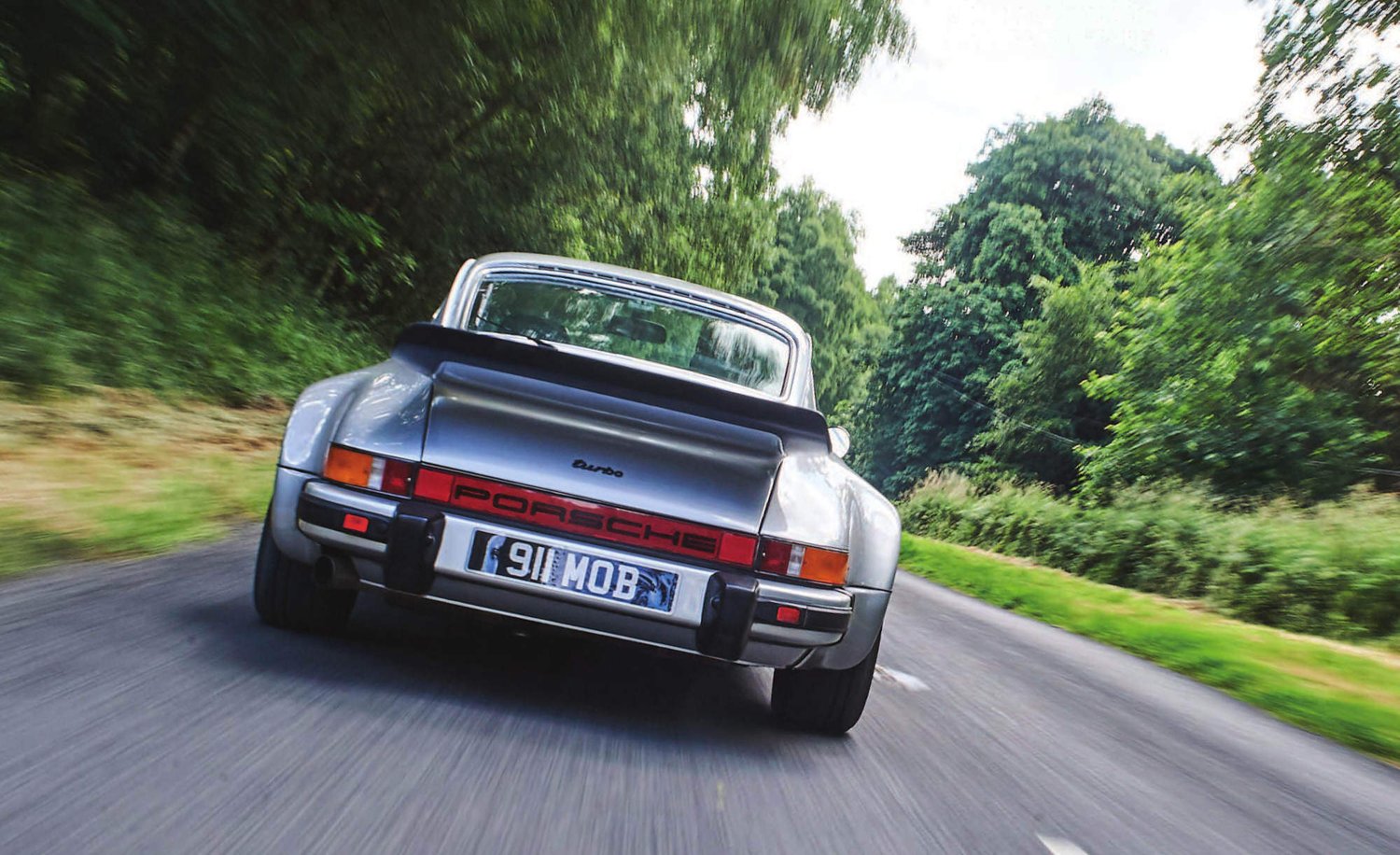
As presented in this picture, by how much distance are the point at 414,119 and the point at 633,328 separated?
10287 millimetres

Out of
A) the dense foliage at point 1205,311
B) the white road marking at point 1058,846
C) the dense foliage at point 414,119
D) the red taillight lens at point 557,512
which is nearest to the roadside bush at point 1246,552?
the dense foliage at point 1205,311

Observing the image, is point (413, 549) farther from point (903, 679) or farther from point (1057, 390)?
point (1057, 390)

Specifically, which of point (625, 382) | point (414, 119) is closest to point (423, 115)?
point (414, 119)

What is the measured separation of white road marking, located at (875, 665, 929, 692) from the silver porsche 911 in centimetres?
200

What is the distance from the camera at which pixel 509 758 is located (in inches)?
106

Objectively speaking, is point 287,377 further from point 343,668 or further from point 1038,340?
point 1038,340

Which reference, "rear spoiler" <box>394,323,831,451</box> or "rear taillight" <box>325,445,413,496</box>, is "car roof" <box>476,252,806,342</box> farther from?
"rear taillight" <box>325,445,413,496</box>

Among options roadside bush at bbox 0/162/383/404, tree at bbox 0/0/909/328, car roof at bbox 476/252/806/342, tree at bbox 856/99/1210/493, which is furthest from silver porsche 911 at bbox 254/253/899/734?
tree at bbox 856/99/1210/493

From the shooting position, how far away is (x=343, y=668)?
3.24 meters

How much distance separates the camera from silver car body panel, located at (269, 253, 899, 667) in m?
3.01

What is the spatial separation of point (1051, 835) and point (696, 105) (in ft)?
44.3

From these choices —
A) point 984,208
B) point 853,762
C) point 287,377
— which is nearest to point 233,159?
point 287,377

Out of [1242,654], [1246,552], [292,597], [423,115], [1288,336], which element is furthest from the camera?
[1288,336]

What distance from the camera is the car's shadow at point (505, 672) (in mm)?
3162
